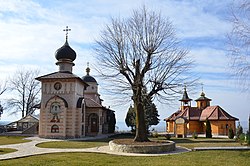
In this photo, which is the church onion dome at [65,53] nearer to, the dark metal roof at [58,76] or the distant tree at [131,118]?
the dark metal roof at [58,76]

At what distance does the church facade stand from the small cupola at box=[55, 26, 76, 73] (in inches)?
586

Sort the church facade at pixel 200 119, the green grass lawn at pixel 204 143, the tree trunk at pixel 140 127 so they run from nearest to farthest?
the tree trunk at pixel 140 127, the green grass lawn at pixel 204 143, the church facade at pixel 200 119

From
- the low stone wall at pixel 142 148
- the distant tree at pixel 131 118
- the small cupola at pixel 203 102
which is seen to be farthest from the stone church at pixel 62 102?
the small cupola at pixel 203 102

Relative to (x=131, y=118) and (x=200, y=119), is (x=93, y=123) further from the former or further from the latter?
(x=200, y=119)

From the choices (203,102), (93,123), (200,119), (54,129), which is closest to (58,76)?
(54,129)

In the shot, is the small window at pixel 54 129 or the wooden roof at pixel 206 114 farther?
the wooden roof at pixel 206 114

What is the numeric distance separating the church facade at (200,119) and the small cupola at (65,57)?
14.9 m

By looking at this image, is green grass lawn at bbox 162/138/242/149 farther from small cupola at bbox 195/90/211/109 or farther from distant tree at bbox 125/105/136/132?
small cupola at bbox 195/90/211/109

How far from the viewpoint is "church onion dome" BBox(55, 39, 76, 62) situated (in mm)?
29875

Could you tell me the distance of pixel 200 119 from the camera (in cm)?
4056

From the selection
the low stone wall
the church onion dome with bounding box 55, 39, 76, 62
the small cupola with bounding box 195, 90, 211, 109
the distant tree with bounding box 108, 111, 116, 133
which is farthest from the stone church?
the small cupola with bounding box 195, 90, 211, 109

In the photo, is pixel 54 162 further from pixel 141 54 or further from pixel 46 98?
pixel 46 98

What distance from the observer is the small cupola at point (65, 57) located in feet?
98.1

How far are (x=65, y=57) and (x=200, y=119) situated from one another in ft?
72.7
